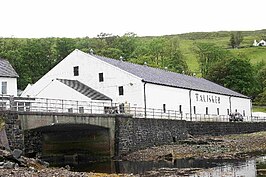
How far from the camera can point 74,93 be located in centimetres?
5203

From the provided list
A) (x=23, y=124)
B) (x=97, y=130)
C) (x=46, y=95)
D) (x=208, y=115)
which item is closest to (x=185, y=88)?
(x=208, y=115)

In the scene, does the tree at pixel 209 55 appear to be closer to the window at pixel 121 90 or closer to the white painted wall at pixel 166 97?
the white painted wall at pixel 166 97

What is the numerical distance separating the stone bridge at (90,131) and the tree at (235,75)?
49.0 m

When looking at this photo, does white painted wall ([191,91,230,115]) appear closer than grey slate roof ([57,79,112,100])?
No

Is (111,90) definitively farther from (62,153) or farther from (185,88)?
(62,153)

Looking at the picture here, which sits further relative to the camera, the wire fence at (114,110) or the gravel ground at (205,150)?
the wire fence at (114,110)

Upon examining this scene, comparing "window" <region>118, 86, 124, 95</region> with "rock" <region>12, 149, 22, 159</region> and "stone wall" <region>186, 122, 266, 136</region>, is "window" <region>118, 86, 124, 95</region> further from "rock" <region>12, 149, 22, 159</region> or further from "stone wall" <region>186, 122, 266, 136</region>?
"rock" <region>12, 149, 22, 159</region>

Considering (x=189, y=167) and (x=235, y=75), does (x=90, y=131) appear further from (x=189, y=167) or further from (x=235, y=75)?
(x=235, y=75)

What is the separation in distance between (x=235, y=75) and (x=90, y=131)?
6612 centimetres

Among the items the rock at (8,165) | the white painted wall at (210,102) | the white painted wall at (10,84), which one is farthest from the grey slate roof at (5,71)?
the white painted wall at (210,102)

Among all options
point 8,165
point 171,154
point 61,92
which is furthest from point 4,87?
point 8,165

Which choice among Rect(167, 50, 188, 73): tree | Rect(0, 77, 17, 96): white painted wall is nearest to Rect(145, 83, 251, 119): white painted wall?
Rect(0, 77, 17, 96): white painted wall

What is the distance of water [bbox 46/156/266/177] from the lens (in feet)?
94.8

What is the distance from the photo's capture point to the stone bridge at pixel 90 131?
3170 cm
